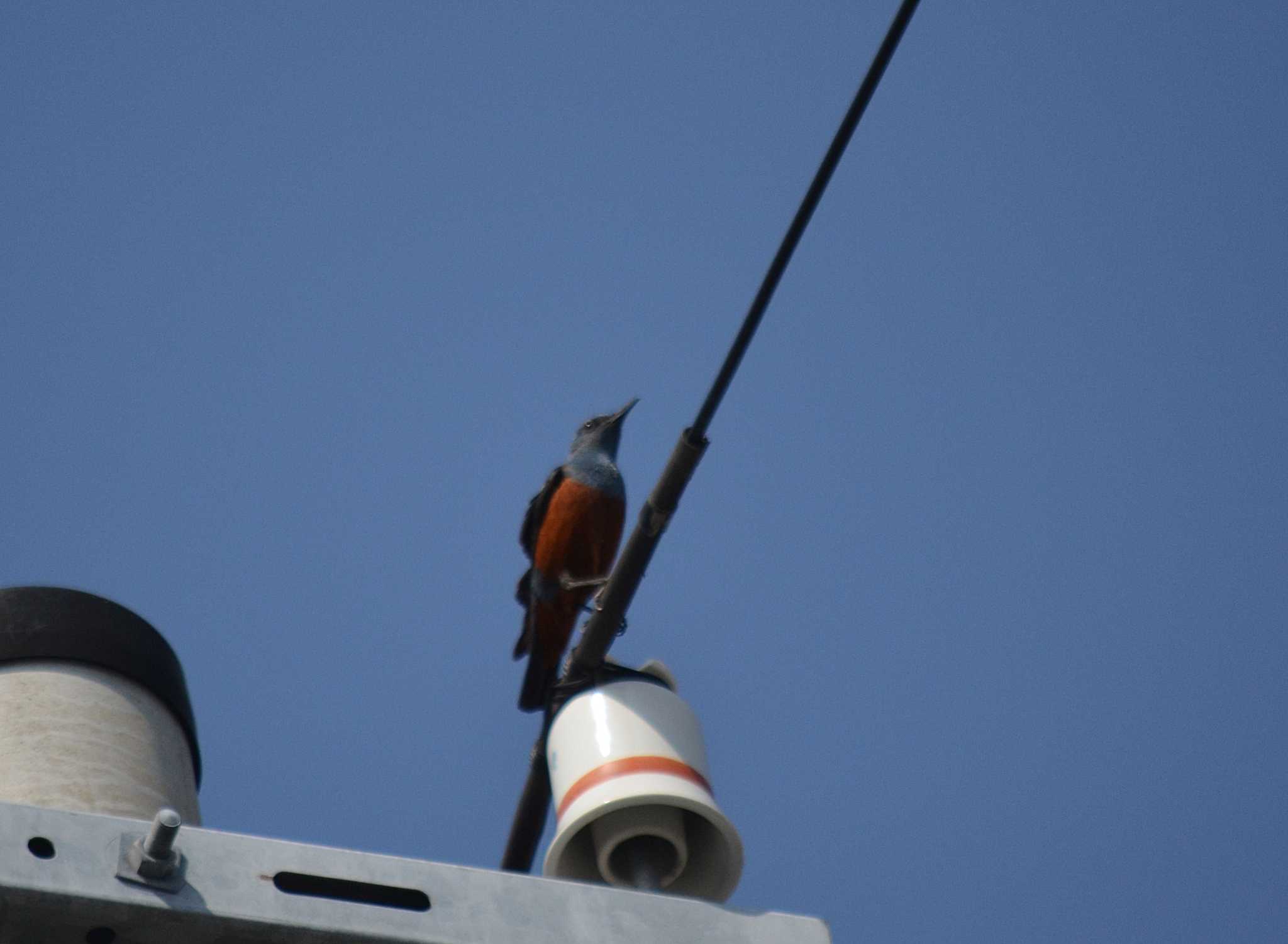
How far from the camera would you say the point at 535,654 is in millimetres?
6211

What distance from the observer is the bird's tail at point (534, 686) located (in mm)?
5965

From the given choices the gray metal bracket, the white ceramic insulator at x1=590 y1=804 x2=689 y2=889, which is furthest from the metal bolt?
the white ceramic insulator at x1=590 y1=804 x2=689 y2=889

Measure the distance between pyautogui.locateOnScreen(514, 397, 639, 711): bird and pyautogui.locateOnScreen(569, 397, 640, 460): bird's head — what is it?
0.97ft

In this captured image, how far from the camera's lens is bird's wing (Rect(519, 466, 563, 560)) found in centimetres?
660

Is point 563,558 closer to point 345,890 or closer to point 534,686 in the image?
point 534,686

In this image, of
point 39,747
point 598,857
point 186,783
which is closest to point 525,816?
point 598,857

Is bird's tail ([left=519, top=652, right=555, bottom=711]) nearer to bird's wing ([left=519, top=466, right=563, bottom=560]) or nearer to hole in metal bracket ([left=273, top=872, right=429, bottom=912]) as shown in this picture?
bird's wing ([left=519, top=466, right=563, bottom=560])

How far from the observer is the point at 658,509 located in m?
2.83

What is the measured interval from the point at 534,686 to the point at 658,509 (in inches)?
132

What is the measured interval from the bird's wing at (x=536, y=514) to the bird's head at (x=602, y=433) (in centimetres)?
25

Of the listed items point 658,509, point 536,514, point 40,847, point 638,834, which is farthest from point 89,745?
point 536,514

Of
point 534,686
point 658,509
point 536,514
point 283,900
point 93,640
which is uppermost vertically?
point 536,514

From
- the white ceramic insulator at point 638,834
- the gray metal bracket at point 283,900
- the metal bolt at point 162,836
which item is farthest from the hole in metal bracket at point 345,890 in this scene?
the white ceramic insulator at point 638,834

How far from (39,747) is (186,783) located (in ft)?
0.86
